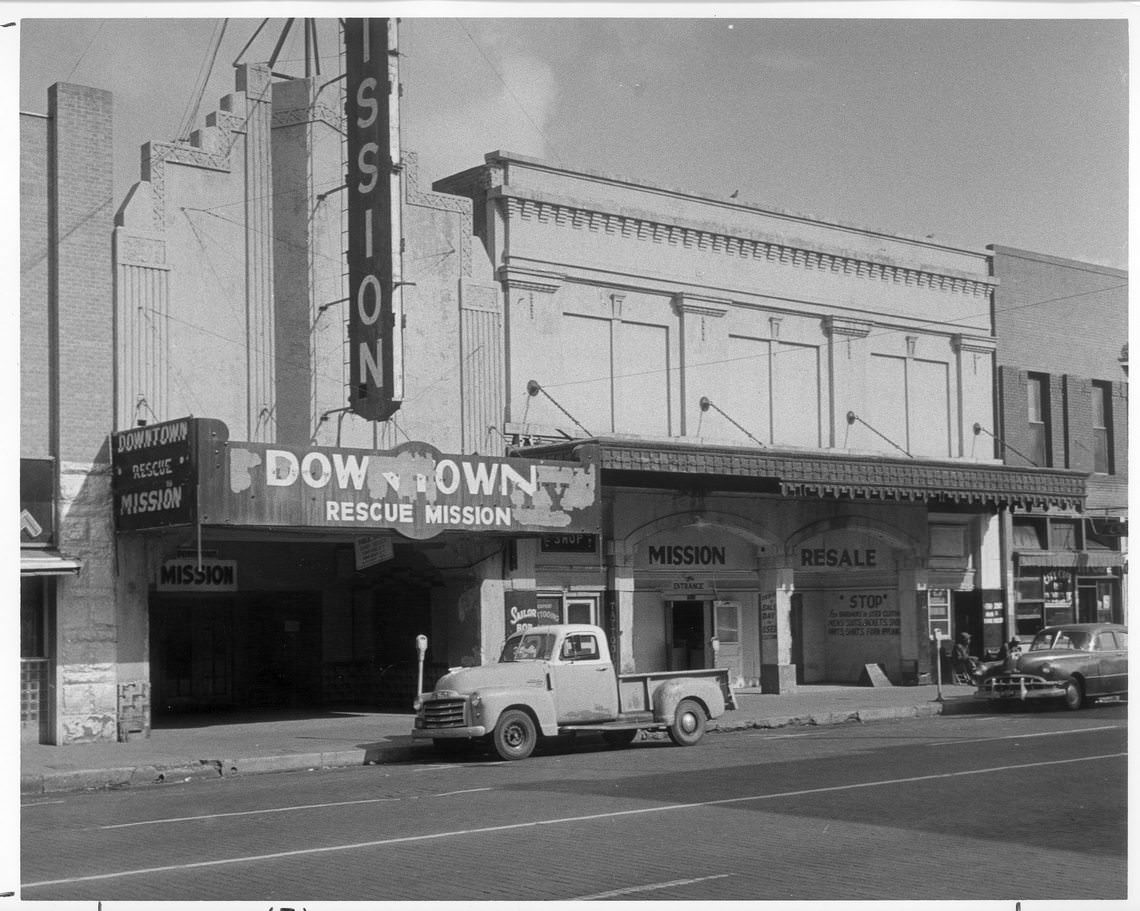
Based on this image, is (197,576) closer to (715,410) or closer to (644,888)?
(715,410)

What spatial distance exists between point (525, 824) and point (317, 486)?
978 centimetres

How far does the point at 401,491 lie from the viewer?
74.5 ft

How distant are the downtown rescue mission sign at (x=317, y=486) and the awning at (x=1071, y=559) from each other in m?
14.9

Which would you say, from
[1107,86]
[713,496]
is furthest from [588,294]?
[1107,86]

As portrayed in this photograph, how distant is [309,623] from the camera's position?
29.5 meters

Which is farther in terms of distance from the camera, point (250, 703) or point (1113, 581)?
point (1113, 581)

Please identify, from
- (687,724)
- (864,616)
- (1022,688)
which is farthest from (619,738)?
(864,616)

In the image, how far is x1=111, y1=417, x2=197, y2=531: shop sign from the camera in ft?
68.5

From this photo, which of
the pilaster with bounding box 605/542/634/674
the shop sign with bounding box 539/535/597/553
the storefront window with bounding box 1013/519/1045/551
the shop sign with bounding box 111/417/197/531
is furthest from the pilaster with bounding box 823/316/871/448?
the shop sign with bounding box 111/417/197/531
